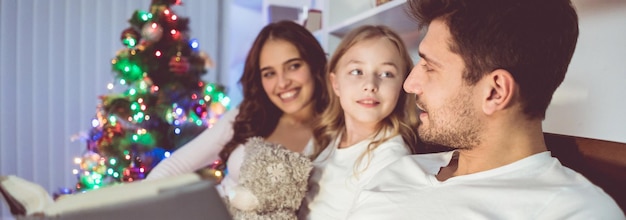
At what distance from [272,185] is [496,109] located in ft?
1.83

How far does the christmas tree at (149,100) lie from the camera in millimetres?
2297

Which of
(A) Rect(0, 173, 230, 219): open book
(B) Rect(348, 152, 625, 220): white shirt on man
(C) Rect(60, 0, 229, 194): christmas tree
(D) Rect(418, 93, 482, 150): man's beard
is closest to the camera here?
(A) Rect(0, 173, 230, 219): open book

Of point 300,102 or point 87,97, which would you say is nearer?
point 300,102

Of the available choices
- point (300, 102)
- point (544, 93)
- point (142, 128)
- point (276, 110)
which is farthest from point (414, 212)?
point (142, 128)

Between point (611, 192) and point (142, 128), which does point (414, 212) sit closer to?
point (611, 192)

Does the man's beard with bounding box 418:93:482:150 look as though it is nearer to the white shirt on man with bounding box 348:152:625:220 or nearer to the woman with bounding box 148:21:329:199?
the white shirt on man with bounding box 348:152:625:220

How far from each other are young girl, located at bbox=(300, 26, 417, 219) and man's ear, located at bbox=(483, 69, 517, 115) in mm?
364

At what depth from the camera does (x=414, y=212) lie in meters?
0.78

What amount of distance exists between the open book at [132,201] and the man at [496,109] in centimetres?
42

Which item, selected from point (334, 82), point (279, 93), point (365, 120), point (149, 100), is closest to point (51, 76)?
point (149, 100)

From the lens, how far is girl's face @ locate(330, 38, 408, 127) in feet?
3.70

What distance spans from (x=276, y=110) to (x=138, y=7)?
2.07m

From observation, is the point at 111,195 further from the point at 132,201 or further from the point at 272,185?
the point at 272,185

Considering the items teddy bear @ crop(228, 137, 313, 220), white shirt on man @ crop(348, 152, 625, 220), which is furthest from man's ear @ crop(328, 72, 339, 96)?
white shirt on man @ crop(348, 152, 625, 220)
